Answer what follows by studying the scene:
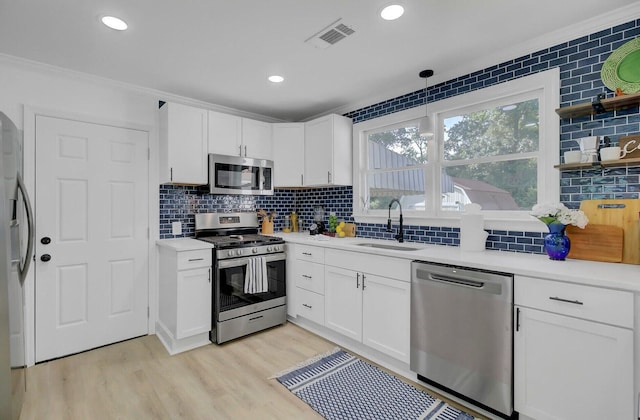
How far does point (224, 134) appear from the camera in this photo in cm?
334

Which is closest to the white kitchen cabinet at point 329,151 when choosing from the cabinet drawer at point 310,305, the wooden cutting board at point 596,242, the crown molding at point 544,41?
the crown molding at point 544,41

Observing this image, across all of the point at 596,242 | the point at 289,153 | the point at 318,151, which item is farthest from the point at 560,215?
the point at 289,153

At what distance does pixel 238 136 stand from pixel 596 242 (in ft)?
10.5

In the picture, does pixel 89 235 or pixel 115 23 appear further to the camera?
pixel 89 235

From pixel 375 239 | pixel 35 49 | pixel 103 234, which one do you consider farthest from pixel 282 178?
pixel 35 49

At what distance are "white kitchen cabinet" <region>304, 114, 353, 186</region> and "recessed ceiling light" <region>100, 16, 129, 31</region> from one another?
1.98 metres

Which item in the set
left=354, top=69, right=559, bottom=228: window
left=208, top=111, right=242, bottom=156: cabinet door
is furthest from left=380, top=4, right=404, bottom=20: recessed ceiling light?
left=208, top=111, right=242, bottom=156: cabinet door

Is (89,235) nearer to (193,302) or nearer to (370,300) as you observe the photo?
(193,302)

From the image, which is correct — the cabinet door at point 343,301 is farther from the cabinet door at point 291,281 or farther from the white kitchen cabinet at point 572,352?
the white kitchen cabinet at point 572,352

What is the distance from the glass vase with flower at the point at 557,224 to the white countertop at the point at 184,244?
2.60 m

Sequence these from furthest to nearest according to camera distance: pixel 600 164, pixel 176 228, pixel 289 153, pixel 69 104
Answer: pixel 289 153 < pixel 176 228 < pixel 69 104 < pixel 600 164

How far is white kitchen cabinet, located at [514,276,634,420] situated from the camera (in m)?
1.44

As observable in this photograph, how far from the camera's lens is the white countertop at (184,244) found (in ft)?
8.94

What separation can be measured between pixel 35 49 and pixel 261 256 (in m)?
2.37
